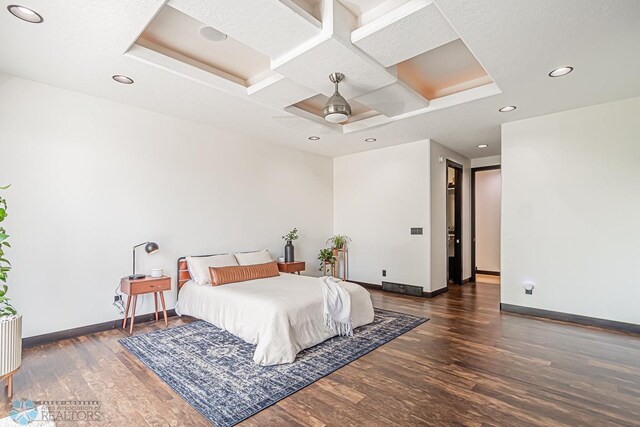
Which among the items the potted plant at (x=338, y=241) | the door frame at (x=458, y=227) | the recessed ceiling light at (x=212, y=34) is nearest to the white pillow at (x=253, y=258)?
the potted plant at (x=338, y=241)

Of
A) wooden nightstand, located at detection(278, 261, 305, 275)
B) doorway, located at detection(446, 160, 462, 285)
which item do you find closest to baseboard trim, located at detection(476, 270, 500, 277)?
doorway, located at detection(446, 160, 462, 285)

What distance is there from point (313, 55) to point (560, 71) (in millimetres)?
2435

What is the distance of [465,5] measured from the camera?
83.4 inches

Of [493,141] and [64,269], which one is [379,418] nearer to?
[64,269]

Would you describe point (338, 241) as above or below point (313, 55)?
below

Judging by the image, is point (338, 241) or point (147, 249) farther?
point (338, 241)

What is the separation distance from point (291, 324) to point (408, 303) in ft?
8.94

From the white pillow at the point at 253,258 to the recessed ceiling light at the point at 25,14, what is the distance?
342 centimetres

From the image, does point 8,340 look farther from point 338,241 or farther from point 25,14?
point 338,241

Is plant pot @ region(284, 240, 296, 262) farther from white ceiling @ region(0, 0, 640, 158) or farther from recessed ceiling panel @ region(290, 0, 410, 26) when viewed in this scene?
recessed ceiling panel @ region(290, 0, 410, 26)

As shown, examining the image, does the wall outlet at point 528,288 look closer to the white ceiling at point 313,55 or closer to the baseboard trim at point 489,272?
the white ceiling at point 313,55

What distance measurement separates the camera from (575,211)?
13.6ft

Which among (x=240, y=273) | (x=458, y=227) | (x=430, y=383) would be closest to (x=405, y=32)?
(x=430, y=383)

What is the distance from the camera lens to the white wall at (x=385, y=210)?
563cm
